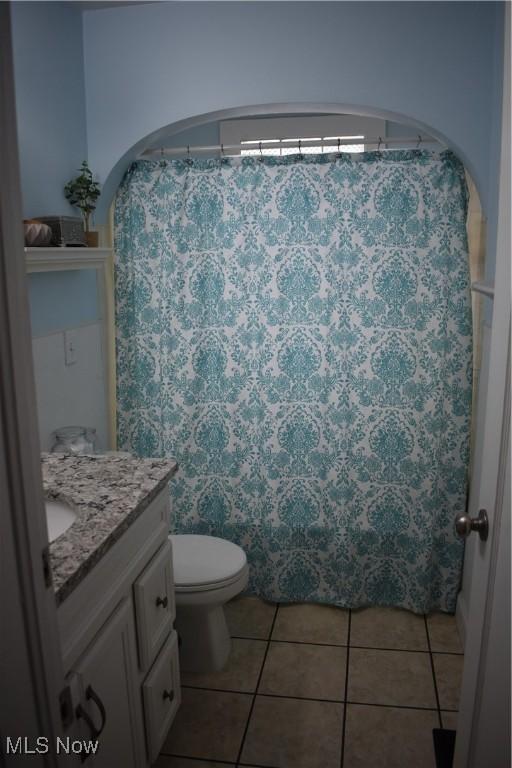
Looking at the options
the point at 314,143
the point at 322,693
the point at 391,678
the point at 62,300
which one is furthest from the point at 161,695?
the point at 314,143

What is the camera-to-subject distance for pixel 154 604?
1.80 metres

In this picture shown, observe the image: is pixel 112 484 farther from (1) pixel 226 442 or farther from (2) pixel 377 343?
(2) pixel 377 343

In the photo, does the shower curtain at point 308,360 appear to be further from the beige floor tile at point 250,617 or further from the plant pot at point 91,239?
the plant pot at point 91,239

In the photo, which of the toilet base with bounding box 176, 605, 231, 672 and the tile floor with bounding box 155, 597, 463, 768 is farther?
the toilet base with bounding box 176, 605, 231, 672

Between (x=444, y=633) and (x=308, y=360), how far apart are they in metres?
1.23

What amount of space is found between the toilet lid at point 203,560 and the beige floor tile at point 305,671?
1.36ft

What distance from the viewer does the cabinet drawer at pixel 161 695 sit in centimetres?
175

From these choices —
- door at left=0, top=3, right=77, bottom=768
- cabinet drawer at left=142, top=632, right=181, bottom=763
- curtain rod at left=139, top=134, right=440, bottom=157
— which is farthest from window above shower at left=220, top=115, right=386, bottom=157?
door at left=0, top=3, right=77, bottom=768

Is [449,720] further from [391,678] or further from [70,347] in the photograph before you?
[70,347]

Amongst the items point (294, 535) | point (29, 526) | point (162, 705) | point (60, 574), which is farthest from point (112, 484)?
point (294, 535)

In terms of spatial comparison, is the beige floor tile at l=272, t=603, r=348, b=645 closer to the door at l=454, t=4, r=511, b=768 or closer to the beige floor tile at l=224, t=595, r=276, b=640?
the beige floor tile at l=224, t=595, r=276, b=640

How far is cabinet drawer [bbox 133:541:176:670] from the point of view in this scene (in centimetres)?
169

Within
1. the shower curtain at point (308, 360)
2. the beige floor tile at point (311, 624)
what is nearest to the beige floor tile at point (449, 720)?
the beige floor tile at point (311, 624)

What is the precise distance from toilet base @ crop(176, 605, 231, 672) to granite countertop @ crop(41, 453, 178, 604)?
2.46 ft
